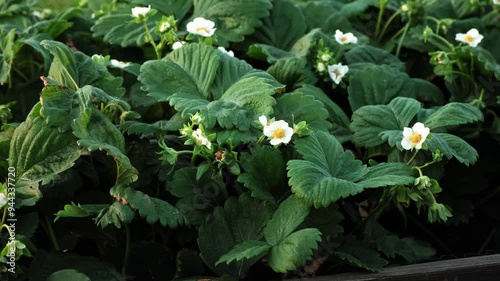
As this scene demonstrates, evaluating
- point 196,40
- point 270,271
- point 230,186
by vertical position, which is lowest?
point 270,271

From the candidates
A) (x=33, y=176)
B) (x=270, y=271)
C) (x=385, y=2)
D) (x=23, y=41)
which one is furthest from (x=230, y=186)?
(x=385, y=2)

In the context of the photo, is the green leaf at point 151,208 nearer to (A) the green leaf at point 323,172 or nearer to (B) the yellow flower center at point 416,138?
(A) the green leaf at point 323,172

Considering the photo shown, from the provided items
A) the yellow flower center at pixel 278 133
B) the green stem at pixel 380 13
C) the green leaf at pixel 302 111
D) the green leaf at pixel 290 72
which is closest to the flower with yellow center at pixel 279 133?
the yellow flower center at pixel 278 133

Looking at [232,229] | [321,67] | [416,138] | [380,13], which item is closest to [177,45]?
[321,67]

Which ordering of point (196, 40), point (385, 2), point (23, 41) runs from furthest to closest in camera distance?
point (385, 2) → point (196, 40) → point (23, 41)

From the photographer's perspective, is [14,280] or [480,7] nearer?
[14,280]

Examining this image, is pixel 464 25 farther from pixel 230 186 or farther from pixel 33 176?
pixel 33 176

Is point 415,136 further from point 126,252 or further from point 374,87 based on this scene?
point 126,252
